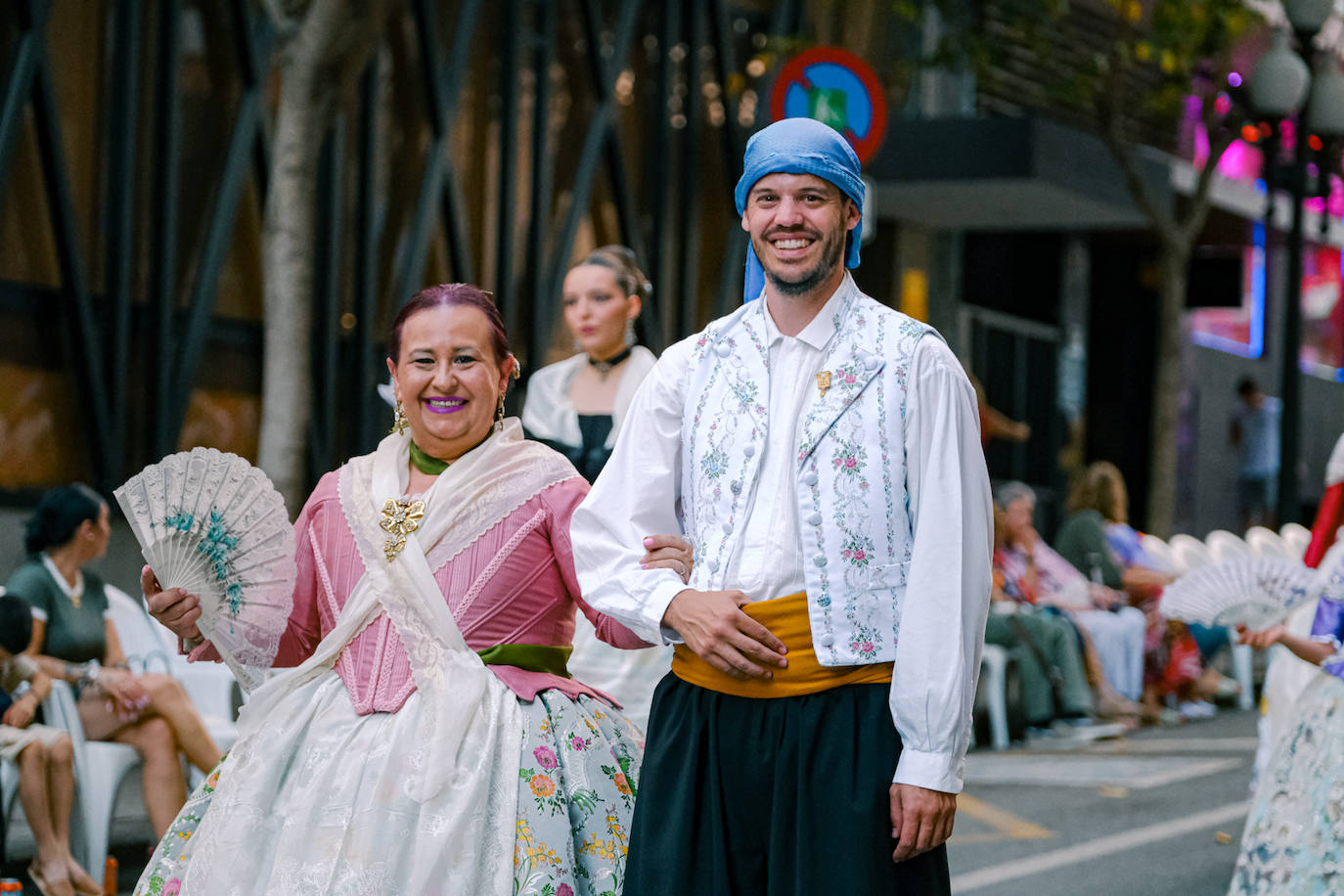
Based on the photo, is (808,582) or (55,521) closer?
(808,582)

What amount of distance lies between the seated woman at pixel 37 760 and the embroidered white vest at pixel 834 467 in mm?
3803

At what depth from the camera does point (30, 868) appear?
6609mm

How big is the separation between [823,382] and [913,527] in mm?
314

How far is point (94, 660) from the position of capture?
7.21 meters

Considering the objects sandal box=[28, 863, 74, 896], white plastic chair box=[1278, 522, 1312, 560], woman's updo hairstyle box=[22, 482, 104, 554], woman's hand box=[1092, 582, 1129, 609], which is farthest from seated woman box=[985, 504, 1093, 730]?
sandal box=[28, 863, 74, 896]

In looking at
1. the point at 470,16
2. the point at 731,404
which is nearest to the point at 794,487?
the point at 731,404

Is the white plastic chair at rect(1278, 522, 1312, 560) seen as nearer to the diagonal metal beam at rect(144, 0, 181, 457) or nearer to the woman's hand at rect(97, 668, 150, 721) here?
the diagonal metal beam at rect(144, 0, 181, 457)

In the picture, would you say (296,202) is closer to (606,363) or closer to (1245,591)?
(606,363)

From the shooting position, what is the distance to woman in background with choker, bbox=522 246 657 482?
605 centimetres

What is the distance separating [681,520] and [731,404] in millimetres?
284

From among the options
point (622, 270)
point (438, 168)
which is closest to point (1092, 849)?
point (622, 270)

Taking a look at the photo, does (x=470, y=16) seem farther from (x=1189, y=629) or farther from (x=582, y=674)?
(x=582, y=674)

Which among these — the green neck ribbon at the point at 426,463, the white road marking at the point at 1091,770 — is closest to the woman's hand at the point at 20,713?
the green neck ribbon at the point at 426,463

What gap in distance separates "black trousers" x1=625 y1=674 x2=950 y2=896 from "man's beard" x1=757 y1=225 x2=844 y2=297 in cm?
74
